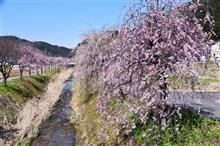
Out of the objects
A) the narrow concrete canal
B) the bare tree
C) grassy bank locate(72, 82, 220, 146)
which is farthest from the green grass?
the bare tree

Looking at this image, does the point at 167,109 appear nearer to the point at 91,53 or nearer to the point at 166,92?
the point at 166,92

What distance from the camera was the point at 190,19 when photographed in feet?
54.6

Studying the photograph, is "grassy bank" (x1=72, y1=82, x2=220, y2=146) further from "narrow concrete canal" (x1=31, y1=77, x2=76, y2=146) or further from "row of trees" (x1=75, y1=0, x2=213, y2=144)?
"narrow concrete canal" (x1=31, y1=77, x2=76, y2=146)

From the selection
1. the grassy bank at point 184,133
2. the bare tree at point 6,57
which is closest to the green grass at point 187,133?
the grassy bank at point 184,133

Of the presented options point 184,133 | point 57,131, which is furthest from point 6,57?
point 184,133

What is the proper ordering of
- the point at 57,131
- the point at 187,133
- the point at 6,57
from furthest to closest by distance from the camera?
the point at 6,57 < the point at 57,131 < the point at 187,133

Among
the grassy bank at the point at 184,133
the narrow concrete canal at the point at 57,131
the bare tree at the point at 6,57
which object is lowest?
the narrow concrete canal at the point at 57,131

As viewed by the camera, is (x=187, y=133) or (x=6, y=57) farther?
(x=6, y=57)

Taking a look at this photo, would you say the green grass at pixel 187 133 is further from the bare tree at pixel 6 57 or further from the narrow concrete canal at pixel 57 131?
A: the bare tree at pixel 6 57

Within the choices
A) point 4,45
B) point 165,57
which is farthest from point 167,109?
point 4,45

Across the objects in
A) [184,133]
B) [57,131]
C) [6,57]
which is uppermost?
[6,57]

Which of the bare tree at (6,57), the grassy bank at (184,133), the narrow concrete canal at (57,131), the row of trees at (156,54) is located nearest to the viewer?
the row of trees at (156,54)

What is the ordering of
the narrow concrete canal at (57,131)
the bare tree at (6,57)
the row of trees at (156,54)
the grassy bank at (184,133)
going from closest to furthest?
the row of trees at (156,54)
the grassy bank at (184,133)
the narrow concrete canal at (57,131)
the bare tree at (6,57)

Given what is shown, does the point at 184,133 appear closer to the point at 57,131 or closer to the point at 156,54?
the point at 156,54
